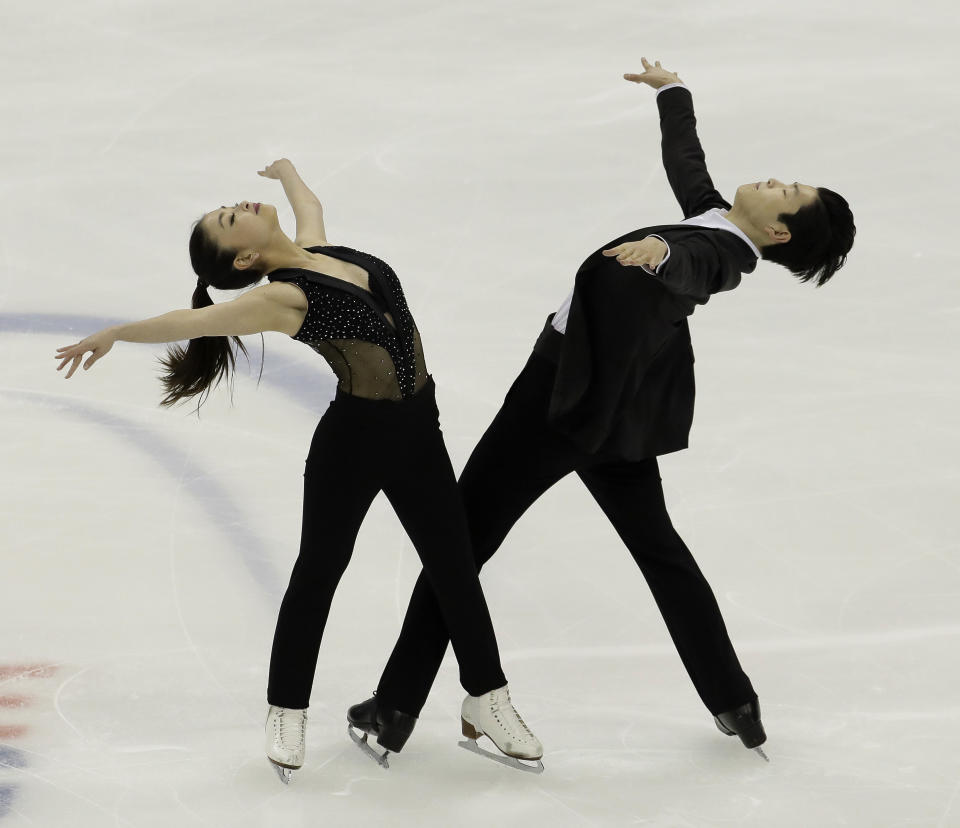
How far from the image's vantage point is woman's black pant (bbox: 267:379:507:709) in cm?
283

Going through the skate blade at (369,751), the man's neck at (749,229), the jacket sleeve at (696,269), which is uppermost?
the man's neck at (749,229)

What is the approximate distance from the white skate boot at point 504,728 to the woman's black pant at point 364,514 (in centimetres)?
3

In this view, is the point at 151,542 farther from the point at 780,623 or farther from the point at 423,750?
the point at 780,623

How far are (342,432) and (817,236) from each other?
3.39 feet

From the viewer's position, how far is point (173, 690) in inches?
134

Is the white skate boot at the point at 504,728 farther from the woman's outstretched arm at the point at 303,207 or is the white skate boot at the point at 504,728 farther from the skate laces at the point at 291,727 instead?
the woman's outstretched arm at the point at 303,207

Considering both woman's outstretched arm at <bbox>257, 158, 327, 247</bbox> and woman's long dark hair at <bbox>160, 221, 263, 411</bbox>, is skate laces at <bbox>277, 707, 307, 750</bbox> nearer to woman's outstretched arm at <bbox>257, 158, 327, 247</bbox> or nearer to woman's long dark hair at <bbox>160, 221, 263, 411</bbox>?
woman's long dark hair at <bbox>160, 221, 263, 411</bbox>

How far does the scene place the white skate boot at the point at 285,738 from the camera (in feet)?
9.68

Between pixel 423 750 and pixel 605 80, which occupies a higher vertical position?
pixel 605 80

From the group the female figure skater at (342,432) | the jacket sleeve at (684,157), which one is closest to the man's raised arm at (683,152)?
the jacket sleeve at (684,157)

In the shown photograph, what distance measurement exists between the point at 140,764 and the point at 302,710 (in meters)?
0.41

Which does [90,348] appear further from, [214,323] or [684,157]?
[684,157]

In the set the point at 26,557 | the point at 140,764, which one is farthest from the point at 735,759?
the point at 26,557


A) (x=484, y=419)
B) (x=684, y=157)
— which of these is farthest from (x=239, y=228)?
(x=484, y=419)
